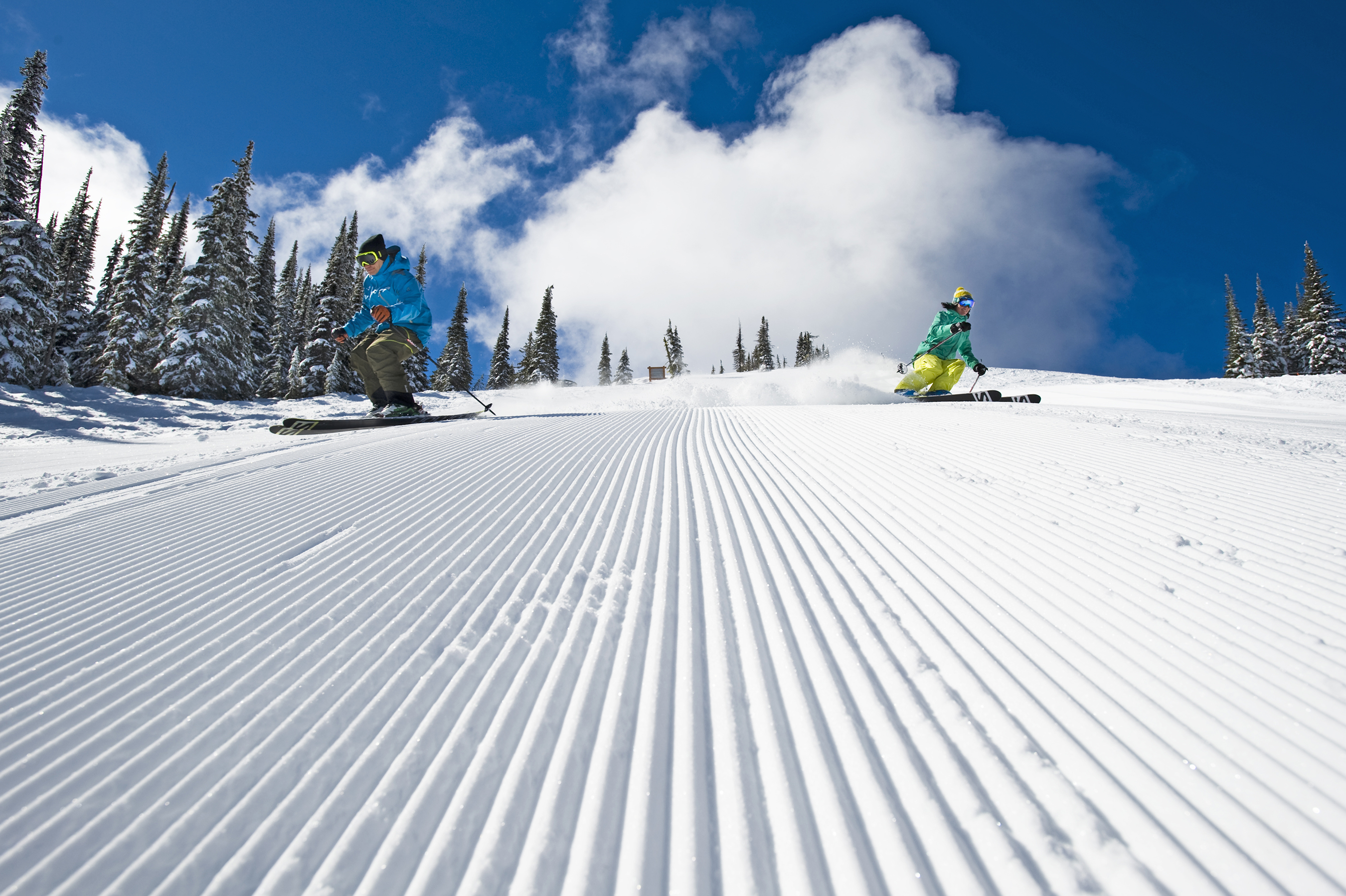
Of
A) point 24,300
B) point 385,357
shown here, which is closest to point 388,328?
point 385,357

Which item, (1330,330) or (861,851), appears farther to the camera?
(1330,330)

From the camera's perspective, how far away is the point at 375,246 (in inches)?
314

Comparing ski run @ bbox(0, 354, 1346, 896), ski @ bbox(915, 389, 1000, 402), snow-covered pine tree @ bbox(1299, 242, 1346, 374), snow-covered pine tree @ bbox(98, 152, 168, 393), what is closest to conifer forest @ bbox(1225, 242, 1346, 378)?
snow-covered pine tree @ bbox(1299, 242, 1346, 374)

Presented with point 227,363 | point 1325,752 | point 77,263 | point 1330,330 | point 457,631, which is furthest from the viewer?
Result: point 77,263

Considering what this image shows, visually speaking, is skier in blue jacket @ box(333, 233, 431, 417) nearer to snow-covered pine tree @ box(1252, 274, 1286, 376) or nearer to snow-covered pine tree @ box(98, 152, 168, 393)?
snow-covered pine tree @ box(98, 152, 168, 393)

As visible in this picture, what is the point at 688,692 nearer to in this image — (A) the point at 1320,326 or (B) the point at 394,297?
(B) the point at 394,297

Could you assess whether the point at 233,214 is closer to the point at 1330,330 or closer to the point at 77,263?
the point at 77,263

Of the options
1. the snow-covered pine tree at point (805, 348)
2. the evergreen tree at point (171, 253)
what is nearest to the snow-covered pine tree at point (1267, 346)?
the snow-covered pine tree at point (805, 348)

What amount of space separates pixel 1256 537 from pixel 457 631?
12.2 ft

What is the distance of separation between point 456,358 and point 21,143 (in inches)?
803

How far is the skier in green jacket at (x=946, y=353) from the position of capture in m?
10.6

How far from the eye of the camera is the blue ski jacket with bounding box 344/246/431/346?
8.27 m

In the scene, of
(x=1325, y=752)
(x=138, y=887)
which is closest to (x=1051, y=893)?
(x=1325, y=752)

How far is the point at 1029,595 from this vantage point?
2008 mm
